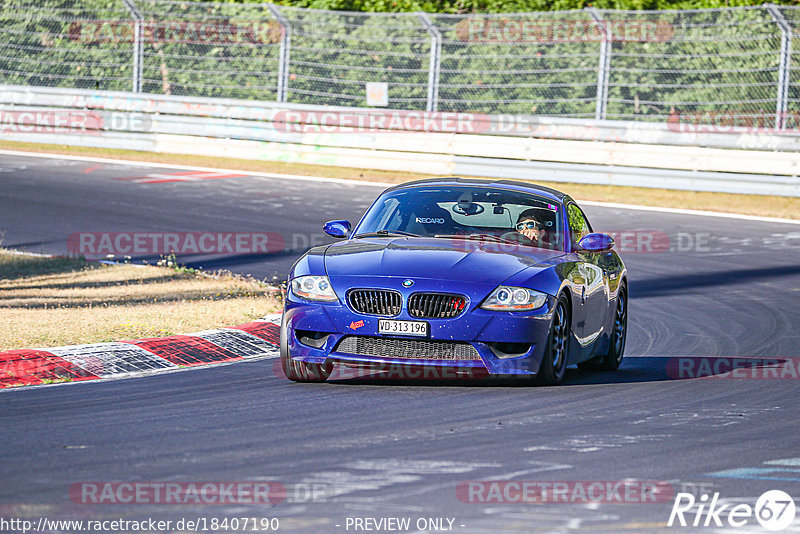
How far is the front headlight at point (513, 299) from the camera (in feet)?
28.0

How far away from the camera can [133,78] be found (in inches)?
1091

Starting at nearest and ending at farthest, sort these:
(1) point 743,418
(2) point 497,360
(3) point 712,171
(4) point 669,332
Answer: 1. (1) point 743,418
2. (2) point 497,360
3. (4) point 669,332
4. (3) point 712,171

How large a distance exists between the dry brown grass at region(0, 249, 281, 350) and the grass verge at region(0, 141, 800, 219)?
9630 mm

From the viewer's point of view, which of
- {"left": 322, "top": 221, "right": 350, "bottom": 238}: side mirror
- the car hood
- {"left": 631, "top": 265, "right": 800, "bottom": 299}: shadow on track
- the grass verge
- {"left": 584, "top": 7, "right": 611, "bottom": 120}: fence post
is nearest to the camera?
the car hood

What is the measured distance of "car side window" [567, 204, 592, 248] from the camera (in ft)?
33.8

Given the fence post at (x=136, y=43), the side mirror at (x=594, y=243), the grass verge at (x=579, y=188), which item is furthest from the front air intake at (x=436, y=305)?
the fence post at (x=136, y=43)

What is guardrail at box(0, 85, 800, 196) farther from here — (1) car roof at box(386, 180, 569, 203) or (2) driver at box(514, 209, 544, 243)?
(2) driver at box(514, 209, 544, 243)

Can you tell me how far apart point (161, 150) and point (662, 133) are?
10401 millimetres

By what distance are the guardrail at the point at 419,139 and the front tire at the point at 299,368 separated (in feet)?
47.4

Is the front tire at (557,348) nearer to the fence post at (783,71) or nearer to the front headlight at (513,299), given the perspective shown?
the front headlight at (513,299)

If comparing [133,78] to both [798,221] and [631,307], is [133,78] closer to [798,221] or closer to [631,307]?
[798,221]

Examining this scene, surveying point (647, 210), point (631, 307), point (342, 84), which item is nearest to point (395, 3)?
point (342, 84)

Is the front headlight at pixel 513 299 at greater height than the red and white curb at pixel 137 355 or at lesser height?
greater

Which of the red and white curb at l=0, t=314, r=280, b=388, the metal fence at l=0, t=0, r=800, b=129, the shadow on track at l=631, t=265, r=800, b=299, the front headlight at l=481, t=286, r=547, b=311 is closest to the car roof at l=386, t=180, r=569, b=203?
the red and white curb at l=0, t=314, r=280, b=388
